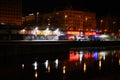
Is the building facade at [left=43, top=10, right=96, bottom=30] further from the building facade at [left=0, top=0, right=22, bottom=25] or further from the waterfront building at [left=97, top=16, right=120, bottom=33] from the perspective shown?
the building facade at [left=0, top=0, right=22, bottom=25]

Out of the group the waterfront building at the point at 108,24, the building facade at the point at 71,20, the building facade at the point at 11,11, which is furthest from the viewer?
the waterfront building at the point at 108,24

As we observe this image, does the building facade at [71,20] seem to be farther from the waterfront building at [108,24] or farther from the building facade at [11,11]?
the building facade at [11,11]

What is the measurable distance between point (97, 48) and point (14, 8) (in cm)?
5700

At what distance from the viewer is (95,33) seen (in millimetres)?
148625

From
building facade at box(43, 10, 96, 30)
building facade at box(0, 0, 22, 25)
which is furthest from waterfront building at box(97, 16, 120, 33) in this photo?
building facade at box(0, 0, 22, 25)

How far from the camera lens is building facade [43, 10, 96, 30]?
5423 inches

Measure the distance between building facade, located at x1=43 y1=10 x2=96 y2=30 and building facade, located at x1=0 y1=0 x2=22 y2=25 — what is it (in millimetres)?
21212

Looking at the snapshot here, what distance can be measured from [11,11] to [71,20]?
32.6m

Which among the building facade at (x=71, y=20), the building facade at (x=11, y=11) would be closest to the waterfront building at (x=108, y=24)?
the building facade at (x=71, y=20)

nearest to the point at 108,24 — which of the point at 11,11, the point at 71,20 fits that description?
the point at 71,20

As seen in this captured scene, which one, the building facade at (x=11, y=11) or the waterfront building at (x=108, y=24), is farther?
the waterfront building at (x=108, y=24)

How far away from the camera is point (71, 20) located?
13888 centimetres

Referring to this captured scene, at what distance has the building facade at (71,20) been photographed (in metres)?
138

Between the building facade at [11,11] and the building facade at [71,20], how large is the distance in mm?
21212
